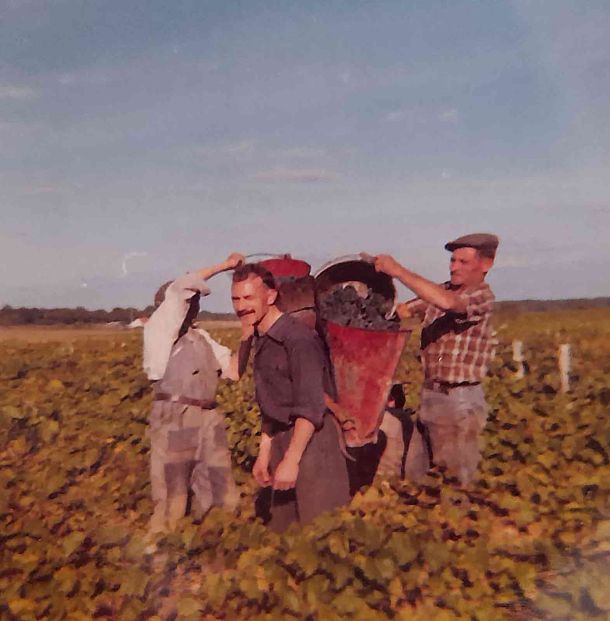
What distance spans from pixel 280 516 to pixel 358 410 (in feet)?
2.57

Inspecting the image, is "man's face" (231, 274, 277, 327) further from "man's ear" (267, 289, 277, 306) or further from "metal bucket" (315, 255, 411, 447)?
"metal bucket" (315, 255, 411, 447)

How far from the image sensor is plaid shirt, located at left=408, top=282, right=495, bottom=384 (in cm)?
439

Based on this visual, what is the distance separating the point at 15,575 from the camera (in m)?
3.27

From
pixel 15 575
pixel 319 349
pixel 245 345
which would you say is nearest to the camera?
pixel 15 575

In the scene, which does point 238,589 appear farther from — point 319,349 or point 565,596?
point 565,596

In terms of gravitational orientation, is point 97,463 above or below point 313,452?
below

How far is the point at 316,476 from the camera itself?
3680 millimetres

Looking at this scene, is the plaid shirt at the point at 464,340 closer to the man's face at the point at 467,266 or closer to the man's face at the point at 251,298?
the man's face at the point at 467,266

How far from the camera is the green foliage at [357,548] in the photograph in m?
3.12

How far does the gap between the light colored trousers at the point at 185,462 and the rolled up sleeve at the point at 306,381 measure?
3.53ft

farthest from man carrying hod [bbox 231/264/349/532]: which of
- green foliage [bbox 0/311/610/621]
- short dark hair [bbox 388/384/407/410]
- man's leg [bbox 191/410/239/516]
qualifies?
short dark hair [bbox 388/384/407/410]

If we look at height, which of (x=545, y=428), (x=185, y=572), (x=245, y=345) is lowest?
(x=185, y=572)

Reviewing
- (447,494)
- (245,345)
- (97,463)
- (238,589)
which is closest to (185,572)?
(238,589)

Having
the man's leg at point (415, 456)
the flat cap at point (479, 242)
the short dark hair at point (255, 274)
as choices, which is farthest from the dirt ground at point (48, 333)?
the short dark hair at point (255, 274)
